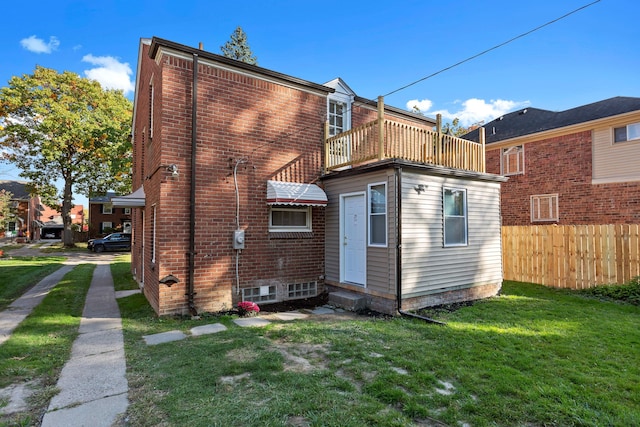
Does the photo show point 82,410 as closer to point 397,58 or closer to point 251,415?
point 251,415

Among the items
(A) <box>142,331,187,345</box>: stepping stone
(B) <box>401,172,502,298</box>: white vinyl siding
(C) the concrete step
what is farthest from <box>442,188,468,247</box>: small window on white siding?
(A) <box>142,331,187,345</box>: stepping stone

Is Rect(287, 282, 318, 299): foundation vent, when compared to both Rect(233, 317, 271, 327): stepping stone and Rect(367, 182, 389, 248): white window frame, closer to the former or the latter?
Rect(233, 317, 271, 327): stepping stone

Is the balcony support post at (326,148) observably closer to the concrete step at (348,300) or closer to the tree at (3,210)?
the concrete step at (348,300)

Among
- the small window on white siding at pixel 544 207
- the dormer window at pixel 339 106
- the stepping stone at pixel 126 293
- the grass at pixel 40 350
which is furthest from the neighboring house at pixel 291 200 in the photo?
the small window on white siding at pixel 544 207

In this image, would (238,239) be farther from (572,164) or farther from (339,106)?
(572,164)

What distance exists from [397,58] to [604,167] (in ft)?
34.4

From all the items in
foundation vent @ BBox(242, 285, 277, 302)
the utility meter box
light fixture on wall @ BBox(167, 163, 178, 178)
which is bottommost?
foundation vent @ BBox(242, 285, 277, 302)

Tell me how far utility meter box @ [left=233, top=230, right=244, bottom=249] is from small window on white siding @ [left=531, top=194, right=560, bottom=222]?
14401mm

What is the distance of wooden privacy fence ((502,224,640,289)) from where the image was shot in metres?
8.85

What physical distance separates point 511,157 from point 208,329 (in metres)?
16.6

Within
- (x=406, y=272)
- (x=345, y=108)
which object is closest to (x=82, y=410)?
(x=406, y=272)

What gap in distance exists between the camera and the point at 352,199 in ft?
27.2

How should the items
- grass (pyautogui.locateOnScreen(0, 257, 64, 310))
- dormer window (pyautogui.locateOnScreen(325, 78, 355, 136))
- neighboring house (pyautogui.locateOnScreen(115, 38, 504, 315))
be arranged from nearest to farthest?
neighboring house (pyautogui.locateOnScreen(115, 38, 504, 315))
grass (pyautogui.locateOnScreen(0, 257, 64, 310))
dormer window (pyautogui.locateOnScreen(325, 78, 355, 136))

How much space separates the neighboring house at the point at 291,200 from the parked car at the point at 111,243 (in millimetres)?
21971
